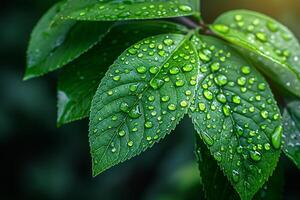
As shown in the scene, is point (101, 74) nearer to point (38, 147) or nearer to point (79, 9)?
point (79, 9)

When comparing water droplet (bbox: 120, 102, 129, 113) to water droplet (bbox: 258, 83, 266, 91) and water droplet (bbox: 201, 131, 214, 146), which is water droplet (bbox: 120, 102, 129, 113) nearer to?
water droplet (bbox: 201, 131, 214, 146)

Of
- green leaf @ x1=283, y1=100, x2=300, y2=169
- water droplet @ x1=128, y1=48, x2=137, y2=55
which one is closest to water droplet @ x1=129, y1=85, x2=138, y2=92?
water droplet @ x1=128, y1=48, x2=137, y2=55

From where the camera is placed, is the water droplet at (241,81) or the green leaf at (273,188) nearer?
the water droplet at (241,81)

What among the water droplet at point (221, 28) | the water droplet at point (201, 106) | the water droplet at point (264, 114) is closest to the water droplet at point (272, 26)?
the water droplet at point (221, 28)

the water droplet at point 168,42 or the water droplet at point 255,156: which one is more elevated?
the water droplet at point 168,42

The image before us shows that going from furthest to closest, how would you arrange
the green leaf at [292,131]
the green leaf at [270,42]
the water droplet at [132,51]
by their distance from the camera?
the green leaf at [270,42]
the green leaf at [292,131]
the water droplet at [132,51]

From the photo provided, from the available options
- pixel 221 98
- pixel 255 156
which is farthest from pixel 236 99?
pixel 255 156

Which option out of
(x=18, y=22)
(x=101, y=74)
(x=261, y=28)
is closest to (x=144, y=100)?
(x=101, y=74)

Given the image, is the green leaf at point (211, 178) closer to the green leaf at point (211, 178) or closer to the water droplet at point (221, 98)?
the green leaf at point (211, 178)
